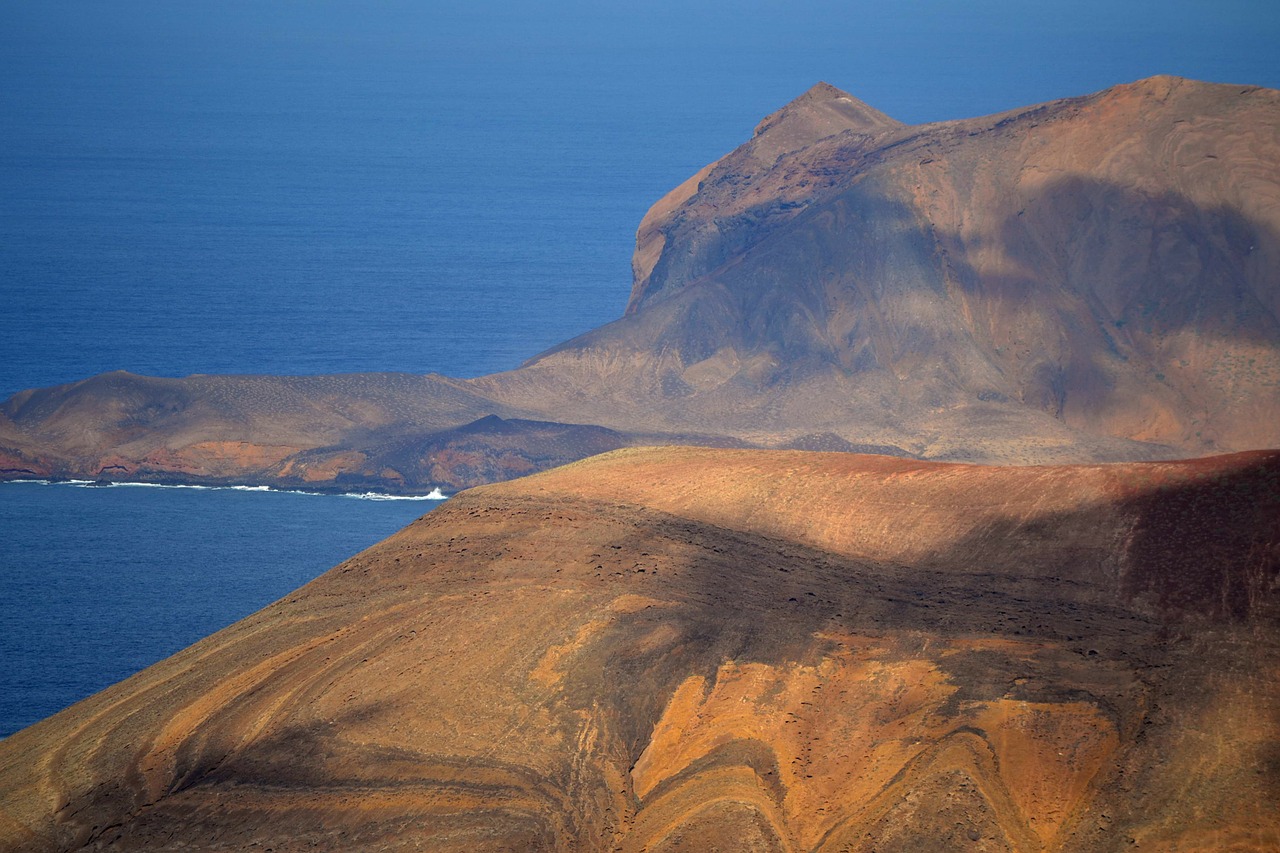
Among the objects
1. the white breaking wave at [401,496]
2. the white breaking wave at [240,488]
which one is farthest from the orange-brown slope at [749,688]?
the white breaking wave at [240,488]

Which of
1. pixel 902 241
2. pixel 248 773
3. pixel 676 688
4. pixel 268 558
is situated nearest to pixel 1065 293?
pixel 902 241

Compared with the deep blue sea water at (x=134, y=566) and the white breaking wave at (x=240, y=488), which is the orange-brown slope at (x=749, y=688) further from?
the white breaking wave at (x=240, y=488)

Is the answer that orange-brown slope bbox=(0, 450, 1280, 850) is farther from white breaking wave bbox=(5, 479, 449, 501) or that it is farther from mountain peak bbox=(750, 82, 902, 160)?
mountain peak bbox=(750, 82, 902, 160)

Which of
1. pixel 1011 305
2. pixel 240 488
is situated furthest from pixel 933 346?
pixel 240 488

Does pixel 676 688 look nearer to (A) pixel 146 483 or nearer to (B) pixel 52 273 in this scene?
(A) pixel 146 483

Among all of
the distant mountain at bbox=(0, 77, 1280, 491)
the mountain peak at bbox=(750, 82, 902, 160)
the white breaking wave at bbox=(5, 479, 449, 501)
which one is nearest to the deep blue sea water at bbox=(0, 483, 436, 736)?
the white breaking wave at bbox=(5, 479, 449, 501)

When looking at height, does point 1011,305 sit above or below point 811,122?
below

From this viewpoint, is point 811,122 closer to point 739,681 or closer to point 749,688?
point 739,681
